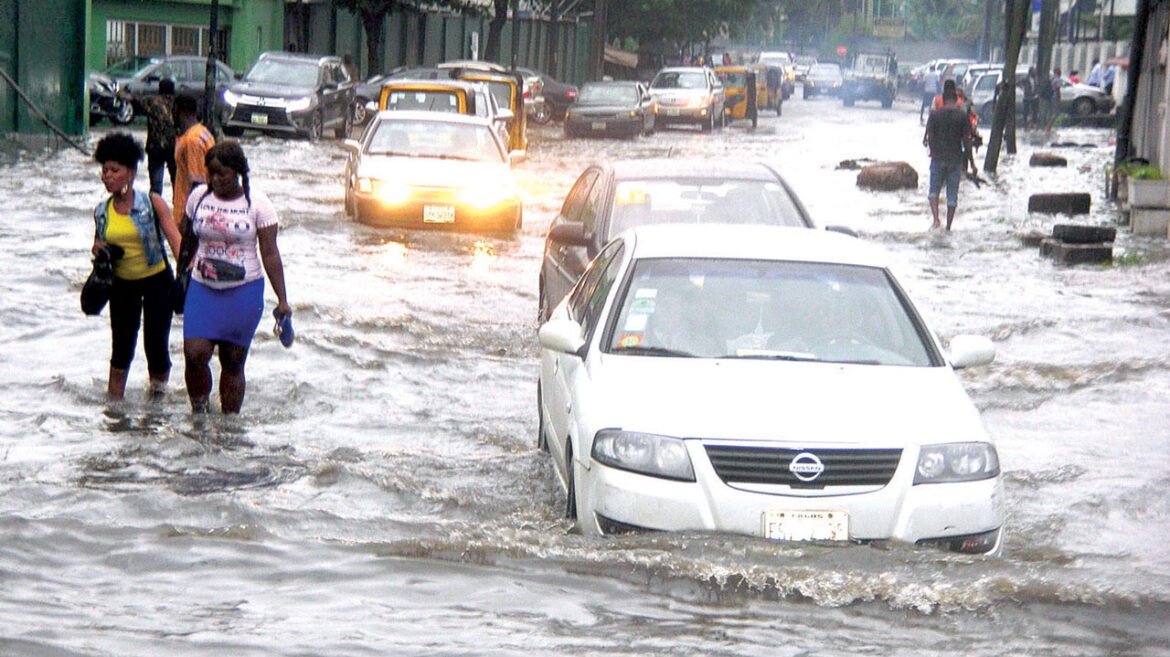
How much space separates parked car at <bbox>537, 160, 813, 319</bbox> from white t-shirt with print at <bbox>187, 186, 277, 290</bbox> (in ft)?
8.72

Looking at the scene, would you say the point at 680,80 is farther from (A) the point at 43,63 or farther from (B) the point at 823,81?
(B) the point at 823,81

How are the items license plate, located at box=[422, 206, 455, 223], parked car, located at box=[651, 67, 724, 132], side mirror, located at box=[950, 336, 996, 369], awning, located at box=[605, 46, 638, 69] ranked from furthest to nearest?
awning, located at box=[605, 46, 638, 69], parked car, located at box=[651, 67, 724, 132], license plate, located at box=[422, 206, 455, 223], side mirror, located at box=[950, 336, 996, 369]

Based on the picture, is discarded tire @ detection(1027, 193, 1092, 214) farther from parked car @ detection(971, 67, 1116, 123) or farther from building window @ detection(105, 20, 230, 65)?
parked car @ detection(971, 67, 1116, 123)

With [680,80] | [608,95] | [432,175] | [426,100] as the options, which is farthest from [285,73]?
[432,175]

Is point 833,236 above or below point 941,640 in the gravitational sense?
above

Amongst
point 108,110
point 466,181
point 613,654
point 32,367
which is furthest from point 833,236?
point 108,110

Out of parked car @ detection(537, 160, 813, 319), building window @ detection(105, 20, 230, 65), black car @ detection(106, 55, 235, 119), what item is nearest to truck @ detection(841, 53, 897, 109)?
building window @ detection(105, 20, 230, 65)

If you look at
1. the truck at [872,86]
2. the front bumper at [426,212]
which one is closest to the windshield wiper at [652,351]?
the front bumper at [426,212]

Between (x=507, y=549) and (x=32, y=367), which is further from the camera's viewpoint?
(x=32, y=367)

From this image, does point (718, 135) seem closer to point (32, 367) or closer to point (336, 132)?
point (336, 132)

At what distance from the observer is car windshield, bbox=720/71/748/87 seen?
53750 millimetres

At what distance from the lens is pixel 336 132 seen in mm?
37469

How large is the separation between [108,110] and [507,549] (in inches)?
1169

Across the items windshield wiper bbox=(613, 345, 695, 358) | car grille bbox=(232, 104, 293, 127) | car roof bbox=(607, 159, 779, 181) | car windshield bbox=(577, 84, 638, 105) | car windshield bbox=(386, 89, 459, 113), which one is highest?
car roof bbox=(607, 159, 779, 181)
